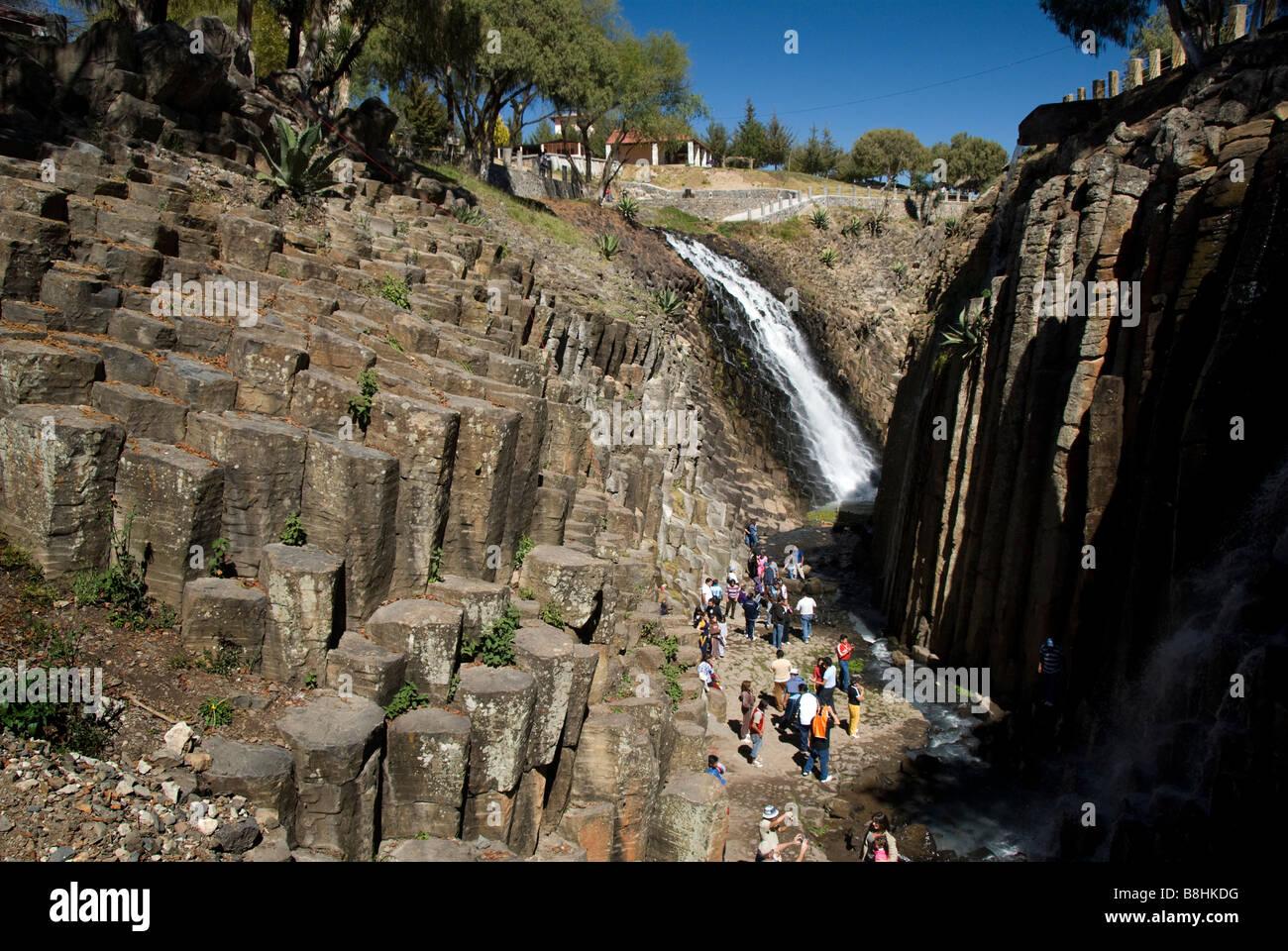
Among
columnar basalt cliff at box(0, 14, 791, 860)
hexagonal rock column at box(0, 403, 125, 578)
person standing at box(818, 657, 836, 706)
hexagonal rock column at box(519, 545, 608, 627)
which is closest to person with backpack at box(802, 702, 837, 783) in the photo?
person standing at box(818, 657, 836, 706)

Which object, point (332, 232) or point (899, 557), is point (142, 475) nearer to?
point (332, 232)

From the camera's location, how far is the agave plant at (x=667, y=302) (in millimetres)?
37406

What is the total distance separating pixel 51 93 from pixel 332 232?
7.46m

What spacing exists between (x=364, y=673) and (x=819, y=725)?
8.54 meters

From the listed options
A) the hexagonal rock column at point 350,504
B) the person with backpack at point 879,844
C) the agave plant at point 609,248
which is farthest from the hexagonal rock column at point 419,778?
the agave plant at point 609,248

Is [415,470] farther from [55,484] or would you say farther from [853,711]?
[853,711]

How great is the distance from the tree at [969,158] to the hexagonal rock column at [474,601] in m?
70.8

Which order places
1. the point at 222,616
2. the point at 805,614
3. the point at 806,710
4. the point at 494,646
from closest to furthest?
the point at 222,616 → the point at 494,646 → the point at 806,710 → the point at 805,614

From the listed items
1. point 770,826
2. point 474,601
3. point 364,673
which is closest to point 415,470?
point 474,601

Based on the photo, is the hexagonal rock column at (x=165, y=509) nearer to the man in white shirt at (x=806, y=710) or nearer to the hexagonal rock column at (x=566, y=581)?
the hexagonal rock column at (x=566, y=581)

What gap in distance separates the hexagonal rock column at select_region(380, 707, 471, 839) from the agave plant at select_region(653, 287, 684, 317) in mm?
29008

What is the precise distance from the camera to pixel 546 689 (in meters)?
11.1
